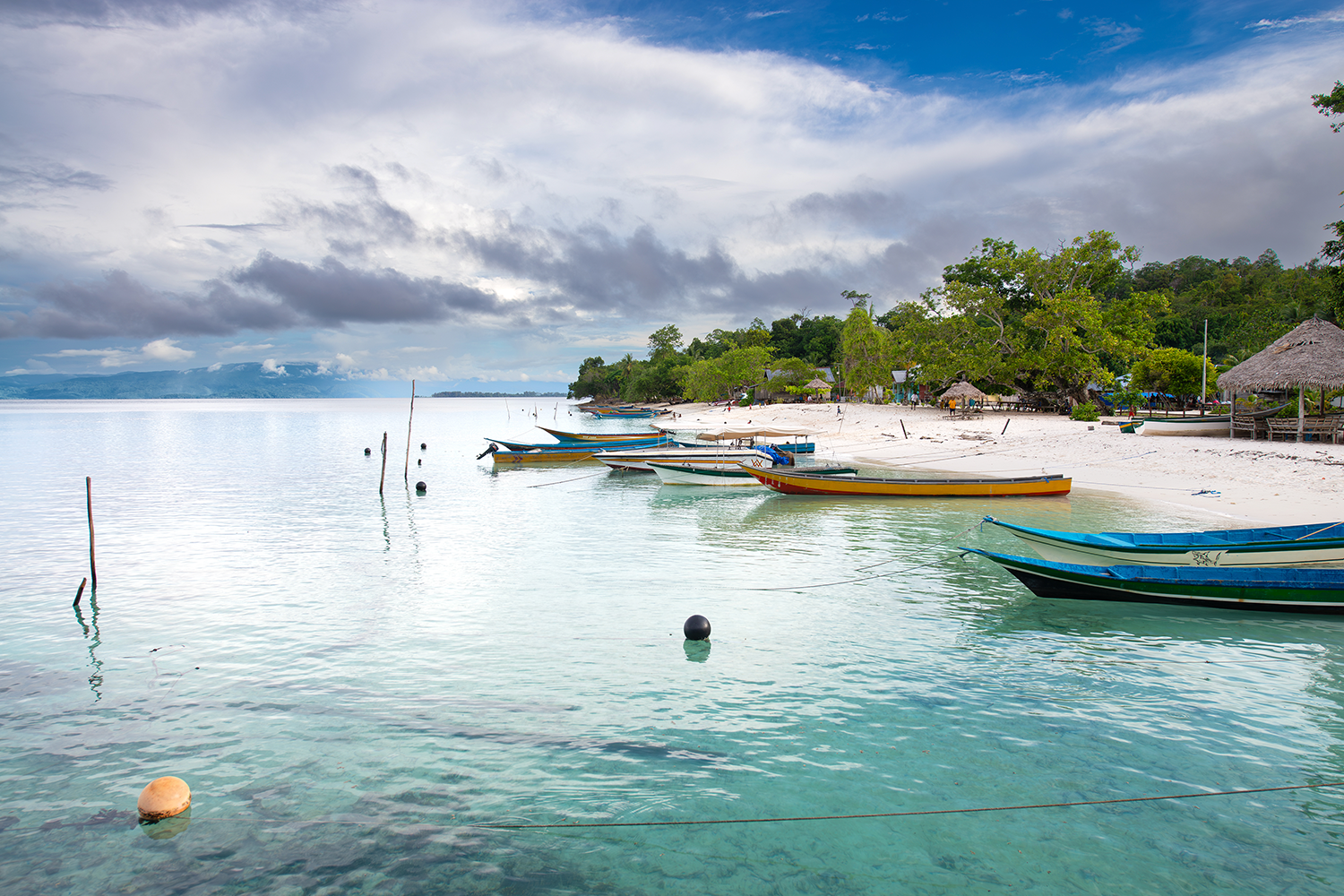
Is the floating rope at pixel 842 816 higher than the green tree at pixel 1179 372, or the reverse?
the green tree at pixel 1179 372

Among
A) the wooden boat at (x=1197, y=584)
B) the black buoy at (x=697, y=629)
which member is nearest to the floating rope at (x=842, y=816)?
the black buoy at (x=697, y=629)

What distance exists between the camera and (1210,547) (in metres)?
10.4

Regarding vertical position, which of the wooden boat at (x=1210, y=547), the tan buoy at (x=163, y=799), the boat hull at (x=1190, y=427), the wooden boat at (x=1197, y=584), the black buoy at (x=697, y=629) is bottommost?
the tan buoy at (x=163, y=799)

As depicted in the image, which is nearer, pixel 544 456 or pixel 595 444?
pixel 544 456

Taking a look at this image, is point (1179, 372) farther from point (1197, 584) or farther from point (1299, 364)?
point (1197, 584)

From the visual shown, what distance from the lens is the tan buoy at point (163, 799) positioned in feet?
18.7

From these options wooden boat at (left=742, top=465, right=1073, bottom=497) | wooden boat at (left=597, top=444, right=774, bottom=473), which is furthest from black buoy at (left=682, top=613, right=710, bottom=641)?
wooden boat at (left=597, top=444, right=774, bottom=473)

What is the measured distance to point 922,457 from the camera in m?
34.2

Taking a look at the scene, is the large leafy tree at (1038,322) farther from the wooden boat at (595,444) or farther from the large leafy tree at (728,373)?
the large leafy tree at (728,373)

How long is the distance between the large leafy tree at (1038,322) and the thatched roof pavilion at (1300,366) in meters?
16.9

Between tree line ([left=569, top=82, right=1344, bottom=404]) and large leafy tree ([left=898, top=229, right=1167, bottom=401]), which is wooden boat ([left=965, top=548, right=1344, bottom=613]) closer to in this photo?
tree line ([left=569, top=82, right=1344, bottom=404])

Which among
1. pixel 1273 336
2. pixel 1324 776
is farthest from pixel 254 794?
pixel 1273 336

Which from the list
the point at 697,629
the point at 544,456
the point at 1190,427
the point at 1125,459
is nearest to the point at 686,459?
the point at 544,456

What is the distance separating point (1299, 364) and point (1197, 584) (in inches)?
907
